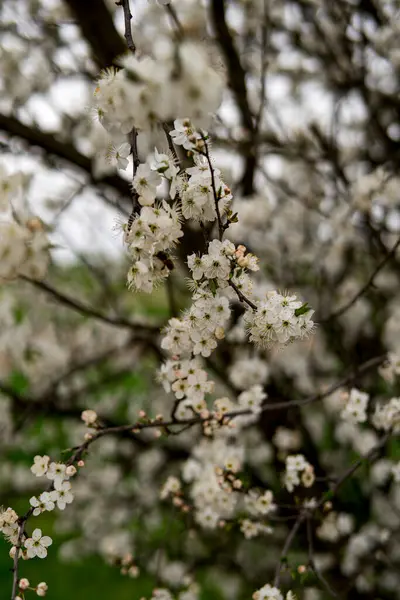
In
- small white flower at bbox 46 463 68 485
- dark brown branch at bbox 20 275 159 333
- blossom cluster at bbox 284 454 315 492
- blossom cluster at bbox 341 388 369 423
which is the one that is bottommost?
small white flower at bbox 46 463 68 485

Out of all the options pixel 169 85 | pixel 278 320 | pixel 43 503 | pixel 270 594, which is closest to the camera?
pixel 169 85

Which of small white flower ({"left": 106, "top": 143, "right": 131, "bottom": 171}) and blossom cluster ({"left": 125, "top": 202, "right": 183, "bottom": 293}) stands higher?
small white flower ({"left": 106, "top": 143, "right": 131, "bottom": 171})

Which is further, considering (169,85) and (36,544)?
(36,544)

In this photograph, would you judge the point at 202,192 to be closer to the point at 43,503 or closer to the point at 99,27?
the point at 43,503

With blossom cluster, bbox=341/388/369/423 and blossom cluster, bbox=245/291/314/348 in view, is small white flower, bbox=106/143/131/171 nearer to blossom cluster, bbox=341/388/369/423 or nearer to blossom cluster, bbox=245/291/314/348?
blossom cluster, bbox=245/291/314/348

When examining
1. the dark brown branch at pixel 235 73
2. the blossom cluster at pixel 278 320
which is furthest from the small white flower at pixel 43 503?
the dark brown branch at pixel 235 73

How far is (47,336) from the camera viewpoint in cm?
516

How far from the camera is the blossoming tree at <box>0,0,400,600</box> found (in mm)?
1343

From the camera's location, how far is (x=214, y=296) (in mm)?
1374

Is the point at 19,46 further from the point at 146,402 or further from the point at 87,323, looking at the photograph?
the point at 87,323

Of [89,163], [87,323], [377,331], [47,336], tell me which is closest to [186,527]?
[89,163]

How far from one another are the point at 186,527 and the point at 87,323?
3723 millimetres

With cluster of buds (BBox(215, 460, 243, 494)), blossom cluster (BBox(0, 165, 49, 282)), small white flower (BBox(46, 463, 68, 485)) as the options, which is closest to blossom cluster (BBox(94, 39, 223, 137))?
blossom cluster (BBox(0, 165, 49, 282))

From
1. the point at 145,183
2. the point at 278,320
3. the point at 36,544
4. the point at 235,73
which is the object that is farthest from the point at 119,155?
the point at 235,73
